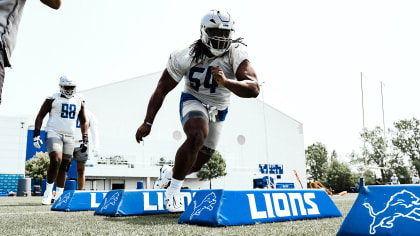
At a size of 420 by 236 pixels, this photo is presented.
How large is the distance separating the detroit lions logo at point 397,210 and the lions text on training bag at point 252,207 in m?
1.07

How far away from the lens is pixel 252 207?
2.89 m

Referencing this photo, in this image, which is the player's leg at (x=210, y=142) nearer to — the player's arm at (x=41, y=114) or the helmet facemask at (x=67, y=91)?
the helmet facemask at (x=67, y=91)

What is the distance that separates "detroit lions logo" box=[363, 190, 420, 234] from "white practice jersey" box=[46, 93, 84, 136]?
5.33 m

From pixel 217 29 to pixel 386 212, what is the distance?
6.40 ft

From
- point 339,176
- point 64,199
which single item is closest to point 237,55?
point 64,199

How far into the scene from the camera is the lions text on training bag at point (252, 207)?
2.69m

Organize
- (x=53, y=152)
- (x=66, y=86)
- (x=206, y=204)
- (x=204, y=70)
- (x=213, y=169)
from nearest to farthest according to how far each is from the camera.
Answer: (x=206, y=204), (x=204, y=70), (x=53, y=152), (x=66, y=86), (x=213, y=169)

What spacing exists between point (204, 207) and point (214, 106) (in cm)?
109

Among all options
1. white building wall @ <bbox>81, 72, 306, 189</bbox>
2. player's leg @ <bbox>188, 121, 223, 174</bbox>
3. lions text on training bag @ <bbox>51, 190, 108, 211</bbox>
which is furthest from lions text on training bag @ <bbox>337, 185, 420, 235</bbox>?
white building wall @ <bbox>81, 72, 306, 189</bbox>

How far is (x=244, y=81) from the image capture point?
290 cm

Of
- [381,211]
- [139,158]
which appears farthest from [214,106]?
[139,158]

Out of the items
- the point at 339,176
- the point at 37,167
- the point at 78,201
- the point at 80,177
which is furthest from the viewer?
the point at 339,176

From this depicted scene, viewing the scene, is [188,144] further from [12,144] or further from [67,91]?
[12,144]

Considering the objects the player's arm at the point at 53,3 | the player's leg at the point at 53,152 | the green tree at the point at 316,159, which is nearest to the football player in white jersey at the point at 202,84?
the player's arm at the point at 53,3
